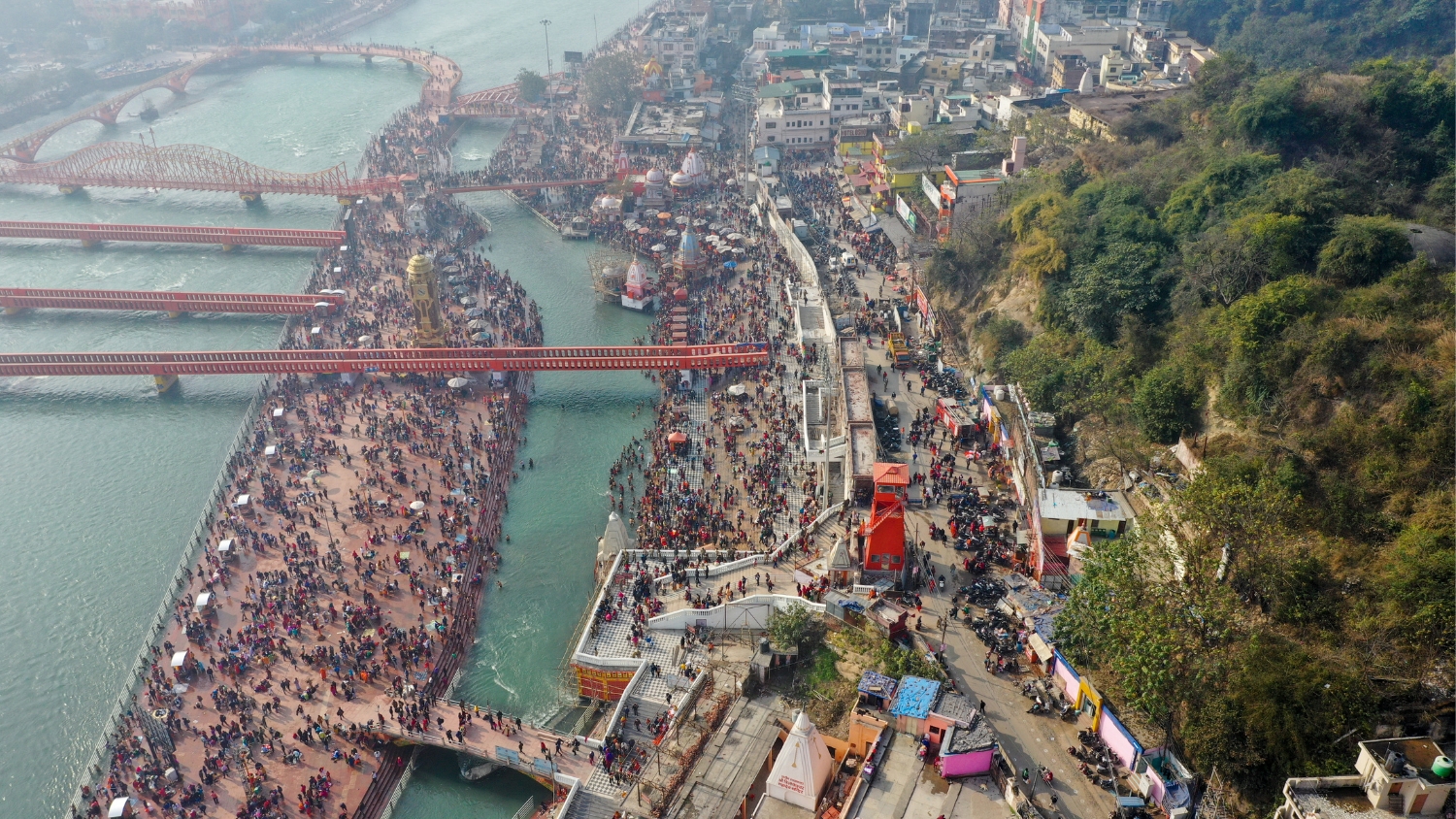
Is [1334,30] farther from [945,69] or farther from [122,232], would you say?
[122,232]

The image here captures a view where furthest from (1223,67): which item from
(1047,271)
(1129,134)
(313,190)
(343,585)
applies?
(313,190)

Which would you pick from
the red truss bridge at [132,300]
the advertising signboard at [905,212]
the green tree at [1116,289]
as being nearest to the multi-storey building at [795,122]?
the advertising signboard at [905,212]

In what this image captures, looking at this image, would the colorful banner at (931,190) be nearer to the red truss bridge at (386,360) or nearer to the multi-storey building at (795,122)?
the multi-storey building at (795,122)

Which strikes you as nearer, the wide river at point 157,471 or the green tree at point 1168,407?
the wide river at point 157,471

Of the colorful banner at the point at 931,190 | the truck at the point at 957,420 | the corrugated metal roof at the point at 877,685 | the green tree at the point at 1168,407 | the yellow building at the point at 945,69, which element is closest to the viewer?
the corrugated metal roof at the point at 877,685

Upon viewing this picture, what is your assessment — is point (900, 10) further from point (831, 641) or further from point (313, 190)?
point (831, 641)

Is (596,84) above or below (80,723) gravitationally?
above

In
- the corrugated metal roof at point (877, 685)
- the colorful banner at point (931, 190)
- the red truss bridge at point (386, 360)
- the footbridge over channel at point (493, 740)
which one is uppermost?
the colorful banner at point (931, 190)
